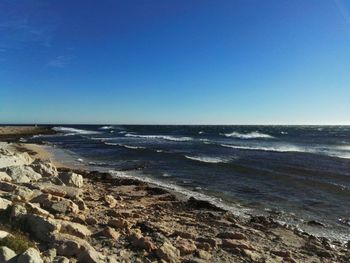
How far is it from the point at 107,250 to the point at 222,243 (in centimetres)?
326

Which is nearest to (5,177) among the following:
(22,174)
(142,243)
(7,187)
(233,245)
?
(22,174)

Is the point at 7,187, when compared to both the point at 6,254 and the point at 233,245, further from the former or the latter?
the point at 233,245

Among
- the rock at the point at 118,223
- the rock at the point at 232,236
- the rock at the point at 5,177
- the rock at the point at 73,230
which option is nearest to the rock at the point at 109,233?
the rock at the point at 73,230

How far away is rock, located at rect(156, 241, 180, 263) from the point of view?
8.62 meters

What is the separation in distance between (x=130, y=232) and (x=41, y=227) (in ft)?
8.39

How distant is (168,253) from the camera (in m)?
8.75

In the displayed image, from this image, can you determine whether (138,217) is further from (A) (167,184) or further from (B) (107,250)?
(A) (167,184)

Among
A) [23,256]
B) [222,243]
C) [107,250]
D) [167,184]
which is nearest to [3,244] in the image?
[23,256]

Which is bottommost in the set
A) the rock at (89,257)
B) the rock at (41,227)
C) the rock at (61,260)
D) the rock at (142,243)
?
the rock at (142,243)

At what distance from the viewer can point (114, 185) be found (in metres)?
21.9

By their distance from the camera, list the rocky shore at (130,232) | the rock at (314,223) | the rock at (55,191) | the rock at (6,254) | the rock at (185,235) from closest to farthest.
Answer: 1. the rock at (6,254)
2. the rocky shore at (130,232)
3. the rock at (185,235)
4. the rock at (55,191)
5. the rock at (314,223)

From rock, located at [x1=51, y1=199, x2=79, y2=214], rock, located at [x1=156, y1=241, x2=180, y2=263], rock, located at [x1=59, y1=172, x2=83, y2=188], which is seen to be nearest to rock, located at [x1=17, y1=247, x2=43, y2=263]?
rock, located at [x1=156, y1=241, x2=180, y2=263]

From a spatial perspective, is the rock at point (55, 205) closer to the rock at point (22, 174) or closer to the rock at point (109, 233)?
the rock at point (109, 233)

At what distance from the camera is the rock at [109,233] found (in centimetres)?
955
